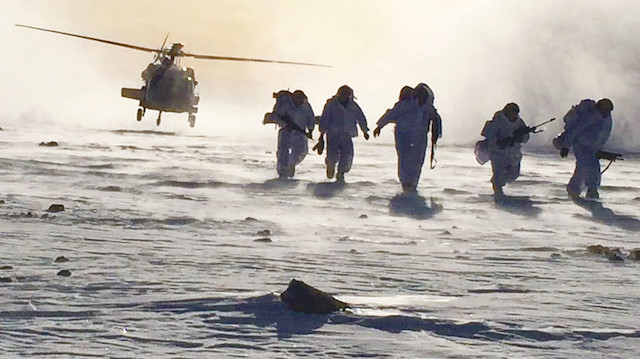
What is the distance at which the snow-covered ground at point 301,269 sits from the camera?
23.8ft

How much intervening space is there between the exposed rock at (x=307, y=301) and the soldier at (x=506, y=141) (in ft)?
45.8

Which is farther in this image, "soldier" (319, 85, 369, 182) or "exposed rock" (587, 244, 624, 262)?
"soldier" (319, 85, 369, 182)

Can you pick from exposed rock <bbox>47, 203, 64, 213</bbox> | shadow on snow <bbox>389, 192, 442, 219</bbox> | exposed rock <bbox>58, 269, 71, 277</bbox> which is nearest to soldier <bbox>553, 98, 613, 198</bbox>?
shadow on snow <bbox>389, 192, 442, 219</bbox>

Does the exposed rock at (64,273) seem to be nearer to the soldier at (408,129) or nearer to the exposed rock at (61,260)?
the exposed rock at (61,260)

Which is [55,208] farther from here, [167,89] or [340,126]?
[167,89]

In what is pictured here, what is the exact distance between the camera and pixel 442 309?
8406 mm

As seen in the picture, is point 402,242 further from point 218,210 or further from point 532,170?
point 532,170

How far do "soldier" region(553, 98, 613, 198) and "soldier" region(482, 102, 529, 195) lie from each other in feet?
2.18

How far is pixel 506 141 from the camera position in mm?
22188

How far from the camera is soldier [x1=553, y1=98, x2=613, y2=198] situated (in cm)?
2169

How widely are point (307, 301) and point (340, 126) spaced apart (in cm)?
1587

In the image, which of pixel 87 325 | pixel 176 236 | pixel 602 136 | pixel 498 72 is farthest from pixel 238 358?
pixel 498 72

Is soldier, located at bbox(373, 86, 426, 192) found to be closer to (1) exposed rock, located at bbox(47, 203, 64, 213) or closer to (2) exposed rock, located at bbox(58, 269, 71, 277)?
(1) exposed rock, located at bbox(47, 203, 64, 213)

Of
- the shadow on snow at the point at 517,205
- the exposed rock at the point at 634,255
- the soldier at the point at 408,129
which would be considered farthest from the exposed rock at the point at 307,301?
the soldier at the point at 408,129
